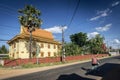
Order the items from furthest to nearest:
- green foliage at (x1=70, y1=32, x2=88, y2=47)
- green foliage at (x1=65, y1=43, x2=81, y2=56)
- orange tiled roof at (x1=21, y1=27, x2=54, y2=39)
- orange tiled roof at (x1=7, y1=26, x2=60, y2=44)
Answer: green foliage at (x1=70, y1=32, x2=88, y2=47)
green foliage at (x1=65, y1=43, x2=81, y2=56)
orange tiled roof at (x1=21, y1=27, x2=54, y2=39)
orange tiled roof at (x1=7, y1=26, x2=60, y2=44)

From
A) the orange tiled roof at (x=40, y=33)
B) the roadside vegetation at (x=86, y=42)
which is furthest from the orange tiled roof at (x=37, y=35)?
the roadside vegetation at (x=86, y=42)

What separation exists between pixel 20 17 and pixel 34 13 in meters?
3.23

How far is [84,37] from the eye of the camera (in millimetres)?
71750

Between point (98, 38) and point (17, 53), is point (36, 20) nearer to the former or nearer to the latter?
point (17, 53)

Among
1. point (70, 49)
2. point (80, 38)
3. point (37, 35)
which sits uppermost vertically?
point (80, 38)

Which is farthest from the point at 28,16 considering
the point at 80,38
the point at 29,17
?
the point at 80,38

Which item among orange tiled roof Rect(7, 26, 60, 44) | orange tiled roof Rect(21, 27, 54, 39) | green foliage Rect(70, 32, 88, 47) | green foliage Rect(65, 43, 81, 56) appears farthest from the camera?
green foliage Rect(70, 32, 88, 47)

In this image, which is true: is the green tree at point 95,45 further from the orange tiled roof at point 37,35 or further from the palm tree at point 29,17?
the palm tree at point 29,17

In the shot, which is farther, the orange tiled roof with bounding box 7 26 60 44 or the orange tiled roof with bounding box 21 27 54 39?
the orange tiled roof with bounding box 21 27 54 39

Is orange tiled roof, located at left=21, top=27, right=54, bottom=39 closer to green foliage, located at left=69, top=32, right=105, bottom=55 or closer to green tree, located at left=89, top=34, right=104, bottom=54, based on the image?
green foliage, located at left=69, top=32, right=105, bottom=55

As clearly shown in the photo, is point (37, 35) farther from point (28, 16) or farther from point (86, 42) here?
point (86, 42)

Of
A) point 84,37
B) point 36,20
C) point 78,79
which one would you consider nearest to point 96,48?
point 84,37

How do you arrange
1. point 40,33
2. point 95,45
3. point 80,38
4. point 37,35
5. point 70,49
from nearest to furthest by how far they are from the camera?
point 37,35 < point 70,49 < point 40,33 < point 80,38 < point 95,45

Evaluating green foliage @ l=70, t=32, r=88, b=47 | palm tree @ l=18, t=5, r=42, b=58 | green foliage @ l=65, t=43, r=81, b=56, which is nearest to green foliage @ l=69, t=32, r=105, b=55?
green foliage @ l=70, t=32, r=88, b=47
